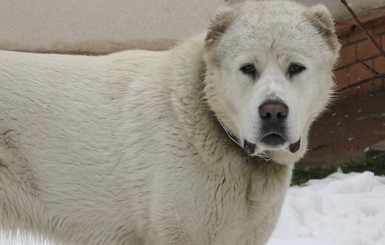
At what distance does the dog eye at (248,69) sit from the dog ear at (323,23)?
0.39 metres

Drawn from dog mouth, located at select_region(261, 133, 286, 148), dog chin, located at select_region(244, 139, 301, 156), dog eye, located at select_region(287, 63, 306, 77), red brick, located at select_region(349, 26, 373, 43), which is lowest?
red brick, located at select_region(349, 26, 373, 43)

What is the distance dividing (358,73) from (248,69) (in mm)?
4764

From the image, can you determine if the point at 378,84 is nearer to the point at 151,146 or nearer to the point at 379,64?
the point at 379,64

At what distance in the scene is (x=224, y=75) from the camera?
14.1 ft

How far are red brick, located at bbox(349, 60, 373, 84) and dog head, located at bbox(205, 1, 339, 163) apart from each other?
433 centimetres

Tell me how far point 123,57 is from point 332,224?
7.46ft

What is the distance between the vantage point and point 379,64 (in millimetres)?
8867

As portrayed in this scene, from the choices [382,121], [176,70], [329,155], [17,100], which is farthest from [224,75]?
[382,121]

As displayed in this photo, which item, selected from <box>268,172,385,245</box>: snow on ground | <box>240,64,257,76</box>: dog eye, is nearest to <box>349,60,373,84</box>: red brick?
<box>268,172,385,245</box>: snow on ground

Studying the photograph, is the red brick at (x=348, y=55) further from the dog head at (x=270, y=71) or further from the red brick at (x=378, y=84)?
the dog head at (x=270, y=71)

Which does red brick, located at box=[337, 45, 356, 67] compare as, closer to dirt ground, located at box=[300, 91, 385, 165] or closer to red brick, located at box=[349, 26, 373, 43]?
red brick, located at box=[349, 26, 373, 43]

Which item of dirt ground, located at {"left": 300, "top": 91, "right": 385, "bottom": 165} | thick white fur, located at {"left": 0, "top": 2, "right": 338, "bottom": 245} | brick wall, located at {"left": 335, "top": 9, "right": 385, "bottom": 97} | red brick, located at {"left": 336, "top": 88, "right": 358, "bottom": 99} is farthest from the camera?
red brick, located at {"left": 336, "top": 88, "right": 358, "bottom": 99}

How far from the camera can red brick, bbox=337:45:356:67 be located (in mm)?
8531

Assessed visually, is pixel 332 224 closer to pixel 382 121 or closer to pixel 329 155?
pixel 329 155
